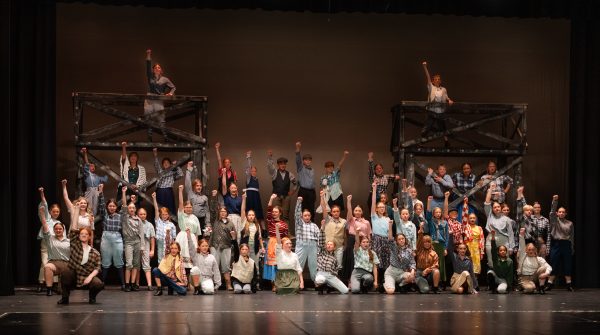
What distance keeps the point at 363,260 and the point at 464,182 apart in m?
2.97

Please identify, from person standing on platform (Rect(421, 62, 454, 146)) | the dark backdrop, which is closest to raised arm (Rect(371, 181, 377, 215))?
person standing on platform (Rect(421, 62, 454, 146))

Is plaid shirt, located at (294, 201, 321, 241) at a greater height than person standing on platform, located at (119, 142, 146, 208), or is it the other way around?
person standing on platform, located at (119, 142, 146, 208)

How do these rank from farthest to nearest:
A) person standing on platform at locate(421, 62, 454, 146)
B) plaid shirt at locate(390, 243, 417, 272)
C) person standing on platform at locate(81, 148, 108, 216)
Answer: person standing on platform at locate(421, 62, 454, 146)
person standing on platform at locate(81, 148, 108, 216)
plaid shirt at locate(390, 243, 417, 272)

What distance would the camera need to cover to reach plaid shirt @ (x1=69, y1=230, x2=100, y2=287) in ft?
40.9

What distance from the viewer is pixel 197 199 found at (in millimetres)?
15953

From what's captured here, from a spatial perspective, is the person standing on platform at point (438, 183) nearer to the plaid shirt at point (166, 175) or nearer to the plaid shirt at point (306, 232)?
the plaid shirt at point (306, 232)

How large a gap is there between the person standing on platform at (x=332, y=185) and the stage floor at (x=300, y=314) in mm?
2695

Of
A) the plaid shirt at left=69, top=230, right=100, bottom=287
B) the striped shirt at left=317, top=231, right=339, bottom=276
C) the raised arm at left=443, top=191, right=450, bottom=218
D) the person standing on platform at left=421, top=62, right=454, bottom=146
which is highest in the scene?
the person standing on platform at left=421, top=62, right=454, bottom=146

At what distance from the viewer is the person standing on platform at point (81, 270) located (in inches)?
488

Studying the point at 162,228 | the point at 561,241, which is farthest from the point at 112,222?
the point at 561,241

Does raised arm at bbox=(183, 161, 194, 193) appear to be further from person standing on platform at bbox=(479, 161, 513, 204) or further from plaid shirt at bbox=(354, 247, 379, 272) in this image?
person standing on platform at bbox=(479, 161, 513, 204)

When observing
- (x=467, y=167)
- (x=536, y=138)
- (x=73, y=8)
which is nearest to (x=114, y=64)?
(x=73, y=8)

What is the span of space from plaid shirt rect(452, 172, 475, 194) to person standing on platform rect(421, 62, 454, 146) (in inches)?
37.3

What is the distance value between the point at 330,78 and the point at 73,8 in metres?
4.98
